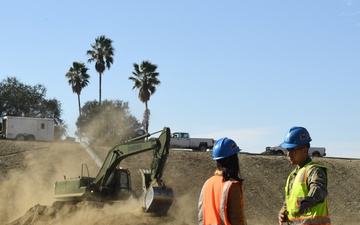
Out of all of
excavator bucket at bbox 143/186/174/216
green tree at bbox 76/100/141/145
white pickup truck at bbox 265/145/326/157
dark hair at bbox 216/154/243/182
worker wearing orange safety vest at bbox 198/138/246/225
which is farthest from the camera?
white pickup truck at bbox 265/145/326/157

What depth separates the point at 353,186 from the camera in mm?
37375

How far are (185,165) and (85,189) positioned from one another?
47.7 feet

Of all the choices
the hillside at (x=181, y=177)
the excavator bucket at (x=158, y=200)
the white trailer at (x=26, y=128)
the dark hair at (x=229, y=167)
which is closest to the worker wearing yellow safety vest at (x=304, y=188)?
the dark hair at (x=229, y=167)

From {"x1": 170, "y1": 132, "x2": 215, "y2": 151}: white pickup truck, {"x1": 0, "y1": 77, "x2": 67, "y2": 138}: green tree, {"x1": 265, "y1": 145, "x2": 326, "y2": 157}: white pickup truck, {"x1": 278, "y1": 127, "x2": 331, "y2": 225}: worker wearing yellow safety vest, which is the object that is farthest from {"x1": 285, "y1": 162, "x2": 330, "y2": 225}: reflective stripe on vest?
{"x1": 0, "y1": 77, "x2": 67, "y2": 138}: green tree

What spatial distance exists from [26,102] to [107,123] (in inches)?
1316

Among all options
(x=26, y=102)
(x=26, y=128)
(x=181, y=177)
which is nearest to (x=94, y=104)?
(x=26, y=102)

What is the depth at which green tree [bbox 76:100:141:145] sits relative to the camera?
45.5 metres

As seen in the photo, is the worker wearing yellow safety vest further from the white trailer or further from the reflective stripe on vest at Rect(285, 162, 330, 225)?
the white trailer

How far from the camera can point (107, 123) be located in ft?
165

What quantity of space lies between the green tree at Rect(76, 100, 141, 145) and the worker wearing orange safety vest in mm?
37338

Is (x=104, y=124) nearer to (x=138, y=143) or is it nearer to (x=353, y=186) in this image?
(x=353, y=186)

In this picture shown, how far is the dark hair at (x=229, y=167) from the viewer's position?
17.6 feet

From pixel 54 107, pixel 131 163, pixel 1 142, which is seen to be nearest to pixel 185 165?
pixel 131 163

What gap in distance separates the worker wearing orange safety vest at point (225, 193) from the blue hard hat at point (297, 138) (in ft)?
2.74
